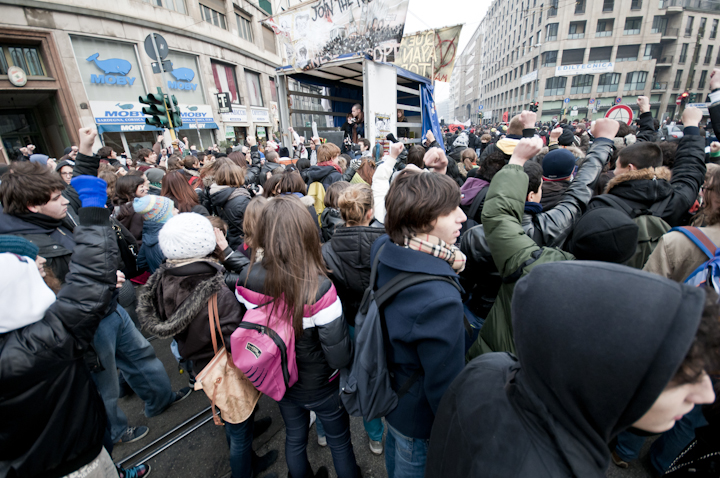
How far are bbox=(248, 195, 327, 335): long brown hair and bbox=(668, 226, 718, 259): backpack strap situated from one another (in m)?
2.12

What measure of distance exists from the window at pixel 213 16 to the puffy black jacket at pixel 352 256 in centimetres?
2295

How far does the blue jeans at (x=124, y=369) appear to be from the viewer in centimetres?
217

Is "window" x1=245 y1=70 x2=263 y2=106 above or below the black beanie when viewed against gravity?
above

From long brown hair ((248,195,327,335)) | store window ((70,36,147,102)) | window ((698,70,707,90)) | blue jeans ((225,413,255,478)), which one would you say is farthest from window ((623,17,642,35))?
blue jeans ((225,413,255,478))

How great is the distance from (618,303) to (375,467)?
2230mm

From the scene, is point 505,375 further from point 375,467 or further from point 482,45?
point 482,45

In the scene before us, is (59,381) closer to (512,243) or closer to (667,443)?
(512,243)

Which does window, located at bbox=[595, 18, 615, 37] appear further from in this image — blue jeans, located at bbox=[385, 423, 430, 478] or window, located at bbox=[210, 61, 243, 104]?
blue jeans, located at bbox=[385, 423, 430, 478]

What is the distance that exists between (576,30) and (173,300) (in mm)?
57384

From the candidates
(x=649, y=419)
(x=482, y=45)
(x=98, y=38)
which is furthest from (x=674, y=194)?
(x=482, y=45)

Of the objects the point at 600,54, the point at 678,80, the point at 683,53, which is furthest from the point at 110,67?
the point at 683,53

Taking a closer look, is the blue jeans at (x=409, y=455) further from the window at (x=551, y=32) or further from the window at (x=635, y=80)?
the window at (x=635, y=80)

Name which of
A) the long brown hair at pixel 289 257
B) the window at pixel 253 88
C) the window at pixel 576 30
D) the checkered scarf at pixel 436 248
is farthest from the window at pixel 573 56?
the long brown hair at pixel 289 257

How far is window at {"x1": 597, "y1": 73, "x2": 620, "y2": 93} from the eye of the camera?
131ft
